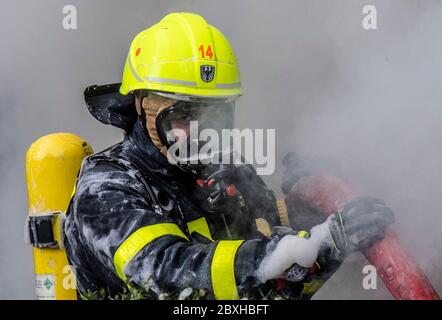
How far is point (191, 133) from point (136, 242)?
2.34 ft

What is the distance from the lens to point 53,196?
4.96 metres

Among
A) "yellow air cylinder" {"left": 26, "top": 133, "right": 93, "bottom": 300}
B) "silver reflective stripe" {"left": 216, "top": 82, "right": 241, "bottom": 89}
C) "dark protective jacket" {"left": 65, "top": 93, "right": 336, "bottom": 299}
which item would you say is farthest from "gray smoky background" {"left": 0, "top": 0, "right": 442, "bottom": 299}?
"yellow air cylinder" {"left": 26, "top": 133, "right": 93, "bottom": 300}

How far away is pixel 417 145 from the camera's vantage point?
17.7ft

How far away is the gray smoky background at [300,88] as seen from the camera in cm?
548

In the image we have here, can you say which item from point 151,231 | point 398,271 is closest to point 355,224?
point 398,271

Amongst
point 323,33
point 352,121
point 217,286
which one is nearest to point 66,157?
point 217,286

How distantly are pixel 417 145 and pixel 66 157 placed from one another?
2.01 meters

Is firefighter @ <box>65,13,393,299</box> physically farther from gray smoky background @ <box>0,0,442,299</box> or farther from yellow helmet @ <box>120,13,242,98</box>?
gray smoky background @ <box>0,0,442,299</box>

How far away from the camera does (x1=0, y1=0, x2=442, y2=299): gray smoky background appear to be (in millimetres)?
5477

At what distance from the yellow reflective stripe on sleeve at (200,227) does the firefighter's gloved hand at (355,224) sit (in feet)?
2.76

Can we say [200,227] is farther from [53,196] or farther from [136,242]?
[53,196]

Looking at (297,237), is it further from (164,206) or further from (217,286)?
(164,206)

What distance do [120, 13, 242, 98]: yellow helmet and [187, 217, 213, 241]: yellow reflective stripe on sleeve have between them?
63 cm

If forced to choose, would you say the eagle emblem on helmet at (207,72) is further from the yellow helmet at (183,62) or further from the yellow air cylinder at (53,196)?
the yellow air cylinder at (53,196)
